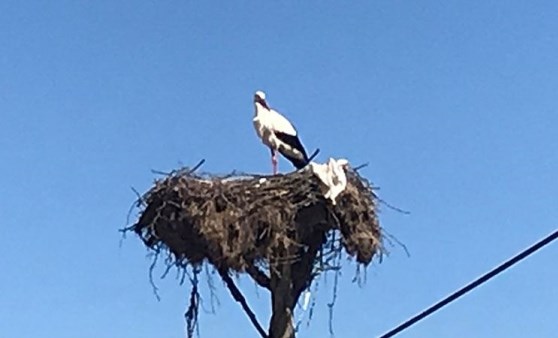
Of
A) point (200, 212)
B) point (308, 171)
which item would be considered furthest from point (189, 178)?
point (308, 171)

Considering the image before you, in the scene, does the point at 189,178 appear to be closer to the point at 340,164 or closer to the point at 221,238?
the point at 221,238

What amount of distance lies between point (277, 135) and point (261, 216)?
1.44m

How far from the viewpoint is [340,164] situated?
7.08 metres

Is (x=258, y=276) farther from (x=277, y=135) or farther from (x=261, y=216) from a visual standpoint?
(x=277, y=135)

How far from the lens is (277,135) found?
8453 mm

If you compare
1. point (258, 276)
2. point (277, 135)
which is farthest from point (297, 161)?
point (258, 276)

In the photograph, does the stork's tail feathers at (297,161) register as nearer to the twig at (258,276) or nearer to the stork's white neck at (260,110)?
the stork's white neck at (260,110)

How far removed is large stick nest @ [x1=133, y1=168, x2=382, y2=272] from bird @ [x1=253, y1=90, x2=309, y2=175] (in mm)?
932

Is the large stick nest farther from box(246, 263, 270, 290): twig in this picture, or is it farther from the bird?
the bird

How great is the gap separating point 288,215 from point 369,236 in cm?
49

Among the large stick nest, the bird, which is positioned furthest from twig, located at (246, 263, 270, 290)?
the bird

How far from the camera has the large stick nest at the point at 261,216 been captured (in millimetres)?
7105

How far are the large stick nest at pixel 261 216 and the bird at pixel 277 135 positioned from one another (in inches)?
36.7

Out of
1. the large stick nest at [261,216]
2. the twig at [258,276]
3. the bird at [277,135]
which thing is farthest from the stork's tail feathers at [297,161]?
the twig at [258,276]
